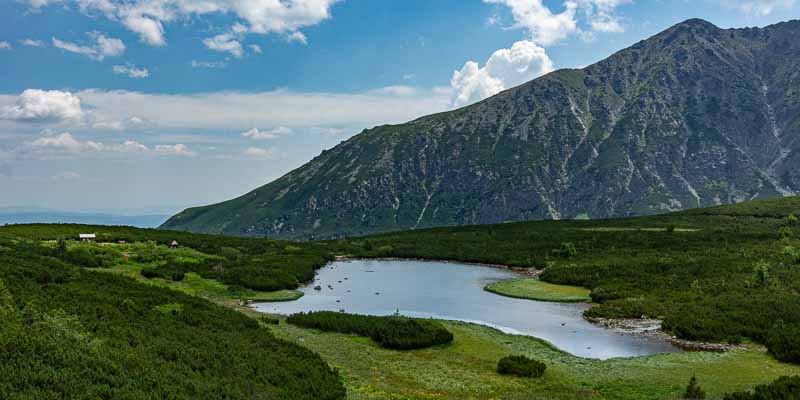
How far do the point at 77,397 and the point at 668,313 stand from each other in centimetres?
4684

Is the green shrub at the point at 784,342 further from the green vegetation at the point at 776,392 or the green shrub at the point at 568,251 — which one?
the green shrub at the point at 568,251

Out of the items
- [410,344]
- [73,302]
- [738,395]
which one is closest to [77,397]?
[73,302]

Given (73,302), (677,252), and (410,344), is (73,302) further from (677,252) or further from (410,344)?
(677,252)

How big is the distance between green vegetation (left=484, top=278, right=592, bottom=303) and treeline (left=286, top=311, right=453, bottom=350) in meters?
21.6

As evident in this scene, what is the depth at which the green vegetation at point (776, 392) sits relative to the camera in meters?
24.0

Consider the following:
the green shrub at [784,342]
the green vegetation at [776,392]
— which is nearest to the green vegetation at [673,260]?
the green shrub at [784,342]

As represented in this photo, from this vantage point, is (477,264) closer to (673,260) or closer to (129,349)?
(673,260)

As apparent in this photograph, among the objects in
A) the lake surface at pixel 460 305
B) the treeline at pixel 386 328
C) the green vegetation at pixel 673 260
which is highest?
the green vegetation at pixel 673 260

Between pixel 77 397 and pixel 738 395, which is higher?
pixel 77 397

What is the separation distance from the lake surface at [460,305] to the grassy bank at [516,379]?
3600mm

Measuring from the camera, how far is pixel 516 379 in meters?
30.4

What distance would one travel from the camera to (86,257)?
187 ft

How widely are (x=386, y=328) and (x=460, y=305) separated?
18.3m

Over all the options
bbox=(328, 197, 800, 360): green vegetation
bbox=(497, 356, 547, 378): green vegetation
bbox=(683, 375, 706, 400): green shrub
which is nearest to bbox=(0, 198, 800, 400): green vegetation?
bbox=(328, 197, 800, 360): green vegetation
